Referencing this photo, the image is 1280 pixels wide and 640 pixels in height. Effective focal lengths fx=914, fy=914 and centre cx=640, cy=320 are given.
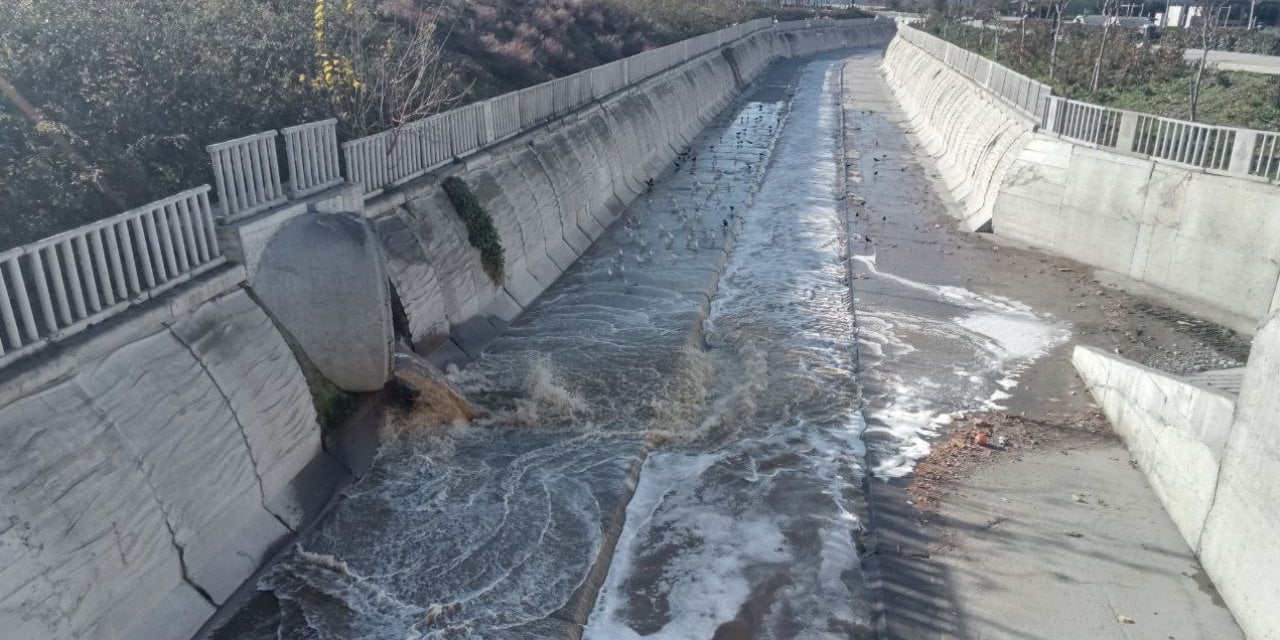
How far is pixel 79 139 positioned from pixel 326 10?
11244mm

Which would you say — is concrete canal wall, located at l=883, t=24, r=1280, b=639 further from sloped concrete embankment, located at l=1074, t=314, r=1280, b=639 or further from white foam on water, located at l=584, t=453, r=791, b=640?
white foam on water, located at l=584, t=453, r=791, b=640

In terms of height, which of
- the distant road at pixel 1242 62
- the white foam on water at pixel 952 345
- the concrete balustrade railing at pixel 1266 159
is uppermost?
the distant road at pixel 1242 62

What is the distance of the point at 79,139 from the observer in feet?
43.5

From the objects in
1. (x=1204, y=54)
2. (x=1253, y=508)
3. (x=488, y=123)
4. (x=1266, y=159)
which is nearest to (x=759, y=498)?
(x=1253, y=508)

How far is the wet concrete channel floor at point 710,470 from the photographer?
33.6 feet

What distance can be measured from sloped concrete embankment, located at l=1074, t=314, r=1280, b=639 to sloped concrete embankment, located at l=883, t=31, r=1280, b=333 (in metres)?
3.38

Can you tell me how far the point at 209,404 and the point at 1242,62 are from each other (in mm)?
37339

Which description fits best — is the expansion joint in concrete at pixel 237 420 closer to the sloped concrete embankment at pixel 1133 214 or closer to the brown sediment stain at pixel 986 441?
the brown sediment stain at pixel 986 441

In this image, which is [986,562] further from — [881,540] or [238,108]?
[238,108]

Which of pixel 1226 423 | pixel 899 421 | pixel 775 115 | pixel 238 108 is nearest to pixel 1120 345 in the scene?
pixel 899 421

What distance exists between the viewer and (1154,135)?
2256 cm

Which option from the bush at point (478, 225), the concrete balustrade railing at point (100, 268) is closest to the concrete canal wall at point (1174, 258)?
the bush at point (478, 225)

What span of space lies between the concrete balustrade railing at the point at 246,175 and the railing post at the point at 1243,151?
18531mm

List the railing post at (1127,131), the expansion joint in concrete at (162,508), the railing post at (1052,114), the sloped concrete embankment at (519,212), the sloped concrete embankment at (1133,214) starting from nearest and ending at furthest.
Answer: the expansion joint in concrete at (162,508) < the sloped concrete embankment at (519,212) < the sloped concrete embankment at (1133,214) < the railing post at (1127,131) < the railing post at (1052,114)
